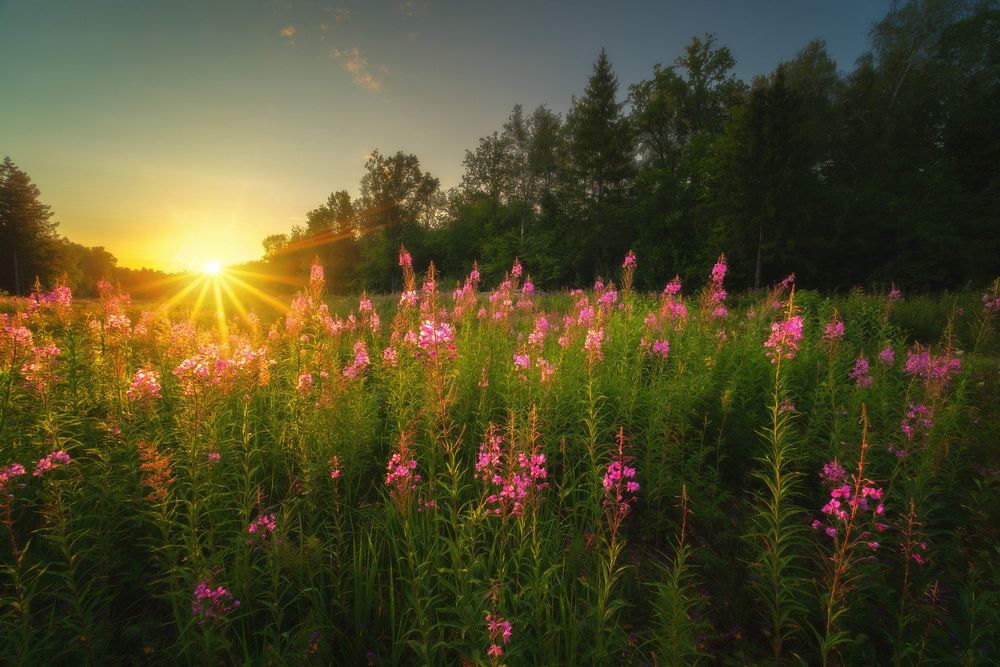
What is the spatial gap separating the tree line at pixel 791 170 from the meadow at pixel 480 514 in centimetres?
2111

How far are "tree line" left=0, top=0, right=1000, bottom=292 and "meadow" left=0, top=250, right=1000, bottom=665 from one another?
69.3 feet

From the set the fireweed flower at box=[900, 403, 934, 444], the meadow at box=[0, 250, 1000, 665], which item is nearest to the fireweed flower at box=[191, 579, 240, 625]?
the meadow at box=[0, 250, 1000, 665]

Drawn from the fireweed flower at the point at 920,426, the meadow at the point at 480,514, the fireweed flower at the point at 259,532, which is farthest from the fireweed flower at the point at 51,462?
the fireweed flower at the point at 920,426

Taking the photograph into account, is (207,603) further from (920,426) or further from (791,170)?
(791,170)

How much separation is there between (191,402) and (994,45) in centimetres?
4064

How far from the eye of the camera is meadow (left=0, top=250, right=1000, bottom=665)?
72.4 inches

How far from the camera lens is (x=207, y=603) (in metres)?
1.77

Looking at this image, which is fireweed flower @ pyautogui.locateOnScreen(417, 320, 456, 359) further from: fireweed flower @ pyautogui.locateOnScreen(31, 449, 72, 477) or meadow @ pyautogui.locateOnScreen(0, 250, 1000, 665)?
fireweed flower @ pyautogui.locateOnScreen(31, 449, 72, 477)

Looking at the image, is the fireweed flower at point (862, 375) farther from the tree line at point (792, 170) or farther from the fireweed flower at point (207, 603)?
the tree line at point (792, 170)

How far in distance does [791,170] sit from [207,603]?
89.3 feet

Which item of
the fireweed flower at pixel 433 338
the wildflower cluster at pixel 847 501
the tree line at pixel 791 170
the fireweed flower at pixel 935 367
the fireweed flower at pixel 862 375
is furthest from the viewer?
the tree line at pixel 791 170

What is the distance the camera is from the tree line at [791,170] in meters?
20.9

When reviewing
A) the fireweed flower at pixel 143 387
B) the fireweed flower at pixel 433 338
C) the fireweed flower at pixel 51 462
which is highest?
the fireweed flower at pixel 433 338

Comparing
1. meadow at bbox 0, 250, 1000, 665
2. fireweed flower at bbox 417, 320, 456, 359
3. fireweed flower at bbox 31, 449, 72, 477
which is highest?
fireweed flower at bbox 417, 320, 456, 359
